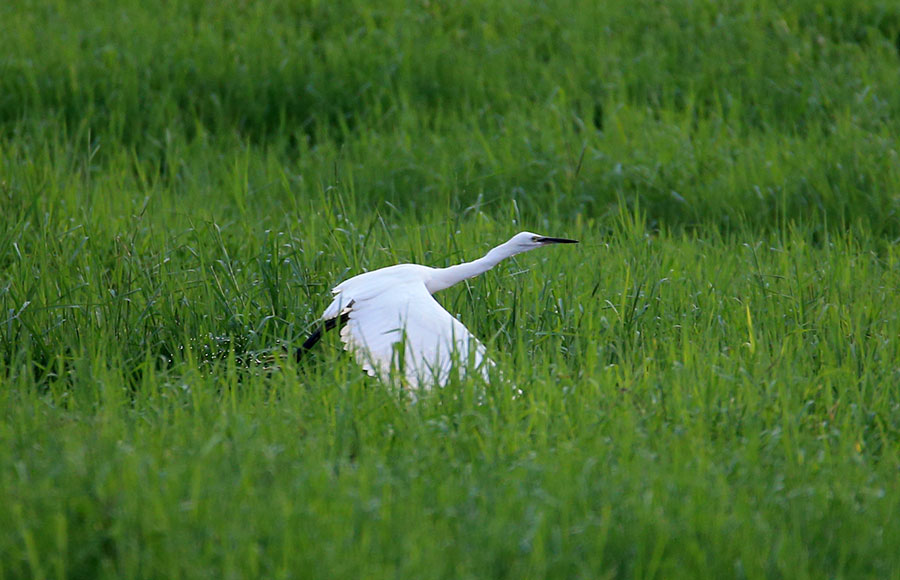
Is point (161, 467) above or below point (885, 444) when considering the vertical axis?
above

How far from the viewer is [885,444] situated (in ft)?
10.2

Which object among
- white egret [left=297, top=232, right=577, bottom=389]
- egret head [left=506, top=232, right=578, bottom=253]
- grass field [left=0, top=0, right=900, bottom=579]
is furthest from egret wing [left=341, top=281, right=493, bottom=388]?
egret head [left=506, top=232, right=578, bottom=253]

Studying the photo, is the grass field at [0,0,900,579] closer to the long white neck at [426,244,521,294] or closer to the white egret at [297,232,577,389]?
the white egret at [297,232,577,389]

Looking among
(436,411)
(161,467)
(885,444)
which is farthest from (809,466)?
(161,467)

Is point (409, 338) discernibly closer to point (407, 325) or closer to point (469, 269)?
point (407, 325)

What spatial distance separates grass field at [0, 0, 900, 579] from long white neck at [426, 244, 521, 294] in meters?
0.31

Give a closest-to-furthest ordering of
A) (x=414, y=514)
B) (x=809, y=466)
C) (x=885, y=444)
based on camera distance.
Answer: (x=414, y=514) < (x=809, y=466) < (x=885, y=444)

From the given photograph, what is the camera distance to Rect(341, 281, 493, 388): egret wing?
3.43m

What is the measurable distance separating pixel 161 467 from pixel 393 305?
1199mm

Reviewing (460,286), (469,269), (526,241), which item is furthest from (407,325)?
(460,286)

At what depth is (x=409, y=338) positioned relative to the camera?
3.59 metres

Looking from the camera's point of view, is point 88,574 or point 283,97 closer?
point 88,574

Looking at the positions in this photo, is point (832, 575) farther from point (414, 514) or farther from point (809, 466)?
point (414, 514)

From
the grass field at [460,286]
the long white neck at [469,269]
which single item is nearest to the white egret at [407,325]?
the long white neck at [469,269]
